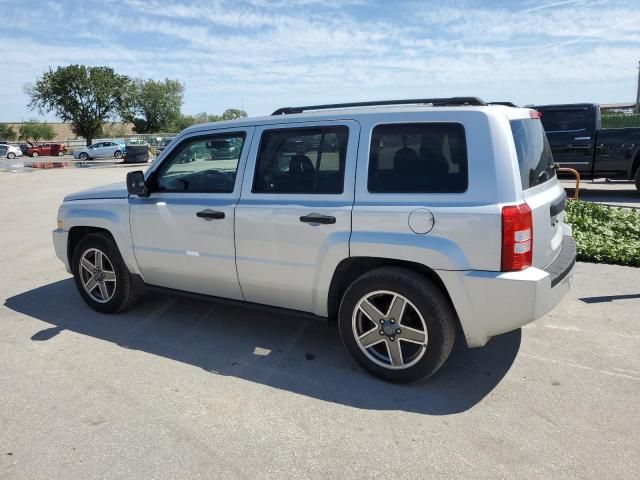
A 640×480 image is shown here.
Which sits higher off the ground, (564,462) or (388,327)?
(388,327)

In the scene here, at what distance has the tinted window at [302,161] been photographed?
11.6ft

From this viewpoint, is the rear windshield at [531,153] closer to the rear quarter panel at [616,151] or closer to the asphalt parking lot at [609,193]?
the asphalt parking lot at [609,193]

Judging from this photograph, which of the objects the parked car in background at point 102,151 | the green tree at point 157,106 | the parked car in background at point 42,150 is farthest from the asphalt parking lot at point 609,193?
the green tree at point 157,106

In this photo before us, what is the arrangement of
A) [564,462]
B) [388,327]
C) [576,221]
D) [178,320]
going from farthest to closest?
[576,221]
[178,320]
[388,327]
[564,462]

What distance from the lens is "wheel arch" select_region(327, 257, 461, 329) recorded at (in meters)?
3.31

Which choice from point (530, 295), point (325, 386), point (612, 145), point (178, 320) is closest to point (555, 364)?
point (530, 295)

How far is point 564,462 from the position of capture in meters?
2.62

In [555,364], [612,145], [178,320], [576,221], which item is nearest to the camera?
[555,364]

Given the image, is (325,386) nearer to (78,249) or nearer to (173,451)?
(173,451)

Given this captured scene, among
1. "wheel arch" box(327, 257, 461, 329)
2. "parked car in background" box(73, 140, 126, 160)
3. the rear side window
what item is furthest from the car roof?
"parked car in background" box(73, 140, 126, 160)

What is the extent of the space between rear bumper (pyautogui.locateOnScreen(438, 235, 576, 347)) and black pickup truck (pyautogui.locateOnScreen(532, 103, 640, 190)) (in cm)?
985

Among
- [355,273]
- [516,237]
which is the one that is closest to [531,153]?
[516,237]

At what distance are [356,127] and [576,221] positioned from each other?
18.3ft

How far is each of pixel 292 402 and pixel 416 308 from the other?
101 centimetres
